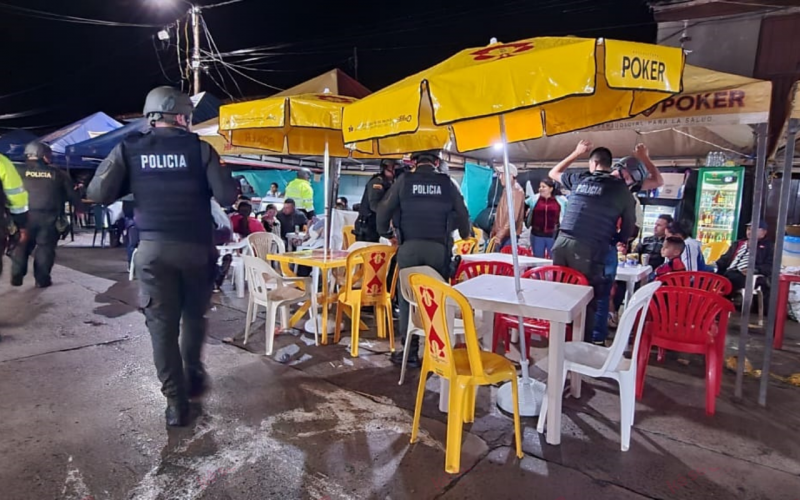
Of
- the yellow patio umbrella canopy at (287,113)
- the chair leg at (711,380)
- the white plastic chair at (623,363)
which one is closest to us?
the white plastic chair at (623,363)

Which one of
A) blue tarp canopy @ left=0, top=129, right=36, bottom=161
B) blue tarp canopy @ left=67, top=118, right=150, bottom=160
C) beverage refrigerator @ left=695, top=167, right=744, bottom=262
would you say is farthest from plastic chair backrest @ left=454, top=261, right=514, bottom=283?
blue tarp canopy @ left=0, top=129, right=36, bottom=161

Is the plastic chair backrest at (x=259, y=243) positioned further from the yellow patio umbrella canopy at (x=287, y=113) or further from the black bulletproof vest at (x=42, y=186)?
the black bulletproof vest at (x=42, y=186)

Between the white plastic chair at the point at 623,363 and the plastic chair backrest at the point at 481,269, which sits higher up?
the plastic chair backrest at the point at 481,269

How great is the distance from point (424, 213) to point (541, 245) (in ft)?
11.3

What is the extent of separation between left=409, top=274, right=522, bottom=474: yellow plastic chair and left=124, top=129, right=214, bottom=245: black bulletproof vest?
4.88ft

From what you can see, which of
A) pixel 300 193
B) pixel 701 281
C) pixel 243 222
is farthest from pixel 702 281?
pixel 300 193

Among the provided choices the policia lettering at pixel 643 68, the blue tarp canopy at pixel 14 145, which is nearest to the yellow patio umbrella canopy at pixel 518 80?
the policia lettering at pixel 643 68

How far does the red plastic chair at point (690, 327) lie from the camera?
11.1 ft

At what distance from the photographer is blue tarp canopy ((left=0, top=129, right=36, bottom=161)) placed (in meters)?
13.1

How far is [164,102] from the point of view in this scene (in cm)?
290

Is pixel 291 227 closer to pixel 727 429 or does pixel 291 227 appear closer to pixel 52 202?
pixel 52 202

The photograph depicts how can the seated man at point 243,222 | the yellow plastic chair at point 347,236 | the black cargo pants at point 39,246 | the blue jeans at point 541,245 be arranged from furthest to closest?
the seated man at point 243,222, the yellow plastic chair at point 347,236, the blue jeans at point 541,245, the black cargo pants at point 39,246

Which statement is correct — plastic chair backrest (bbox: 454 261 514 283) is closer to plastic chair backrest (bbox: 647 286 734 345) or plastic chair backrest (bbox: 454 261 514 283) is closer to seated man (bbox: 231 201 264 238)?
plastic chair backrest (bbox: 647 286 734 345)

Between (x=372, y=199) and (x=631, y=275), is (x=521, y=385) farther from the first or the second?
(x=372, y=199)
